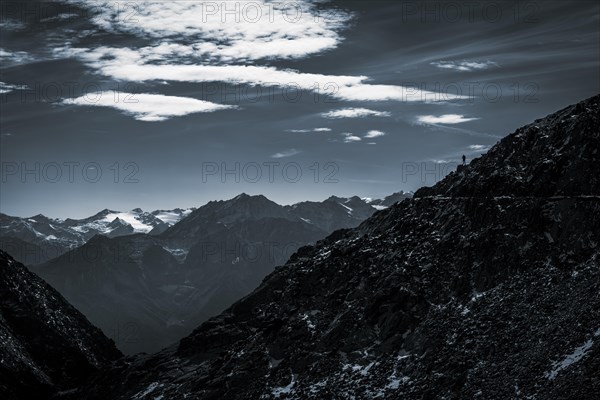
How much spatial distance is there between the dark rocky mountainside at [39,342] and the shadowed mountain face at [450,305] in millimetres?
14695

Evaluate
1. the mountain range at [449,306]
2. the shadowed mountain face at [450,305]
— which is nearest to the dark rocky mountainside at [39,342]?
the mountain range at [449,306]

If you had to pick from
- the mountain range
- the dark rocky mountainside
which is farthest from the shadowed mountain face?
the dark rocky mountainside

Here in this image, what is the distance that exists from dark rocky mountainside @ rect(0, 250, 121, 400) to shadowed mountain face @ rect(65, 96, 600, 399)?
48.2ft

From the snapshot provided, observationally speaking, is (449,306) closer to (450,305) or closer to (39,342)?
(450,305)

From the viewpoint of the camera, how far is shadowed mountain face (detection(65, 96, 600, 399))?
262 feet

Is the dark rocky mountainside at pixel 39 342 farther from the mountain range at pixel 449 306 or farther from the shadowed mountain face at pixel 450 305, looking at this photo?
the shadowed mountain face at pixel 450 305

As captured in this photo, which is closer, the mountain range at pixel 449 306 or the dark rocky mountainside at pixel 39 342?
the mountain range at pixel 449 306

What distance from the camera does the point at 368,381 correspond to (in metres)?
89.7

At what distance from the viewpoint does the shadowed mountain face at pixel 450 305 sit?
3140 inches

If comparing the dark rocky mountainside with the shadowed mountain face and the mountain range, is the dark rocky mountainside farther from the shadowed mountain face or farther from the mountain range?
the shadowed mountain face

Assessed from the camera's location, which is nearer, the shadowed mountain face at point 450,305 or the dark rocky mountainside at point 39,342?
the shadowed mountain face at point 450,305

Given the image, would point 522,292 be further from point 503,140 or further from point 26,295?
point 26,295

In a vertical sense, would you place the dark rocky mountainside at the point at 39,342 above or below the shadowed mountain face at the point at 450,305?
below

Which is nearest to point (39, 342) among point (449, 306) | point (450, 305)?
point (449, 306)
